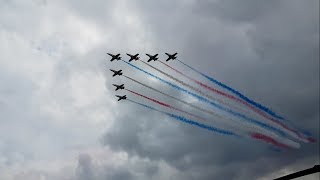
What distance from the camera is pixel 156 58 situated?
160125mm

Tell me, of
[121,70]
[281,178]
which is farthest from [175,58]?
[281,178]

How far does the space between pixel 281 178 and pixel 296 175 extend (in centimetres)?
371

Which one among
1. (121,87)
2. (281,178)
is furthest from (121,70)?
(281,178)

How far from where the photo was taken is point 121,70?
16688 centimetres

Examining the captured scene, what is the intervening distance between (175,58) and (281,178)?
216ft

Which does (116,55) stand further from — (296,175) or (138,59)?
(296,175)

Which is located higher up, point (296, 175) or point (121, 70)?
point (121, 70)

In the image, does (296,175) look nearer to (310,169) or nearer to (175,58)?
(310,169)

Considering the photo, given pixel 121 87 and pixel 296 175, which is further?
pixel 121 87

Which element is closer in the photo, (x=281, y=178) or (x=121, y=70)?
(x=281, y=178)

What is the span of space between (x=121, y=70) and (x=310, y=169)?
273 ft

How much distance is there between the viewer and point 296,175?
341 feet

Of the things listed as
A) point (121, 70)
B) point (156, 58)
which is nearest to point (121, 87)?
point (121, 70)

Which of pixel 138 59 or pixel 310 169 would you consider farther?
pixel 138 59
